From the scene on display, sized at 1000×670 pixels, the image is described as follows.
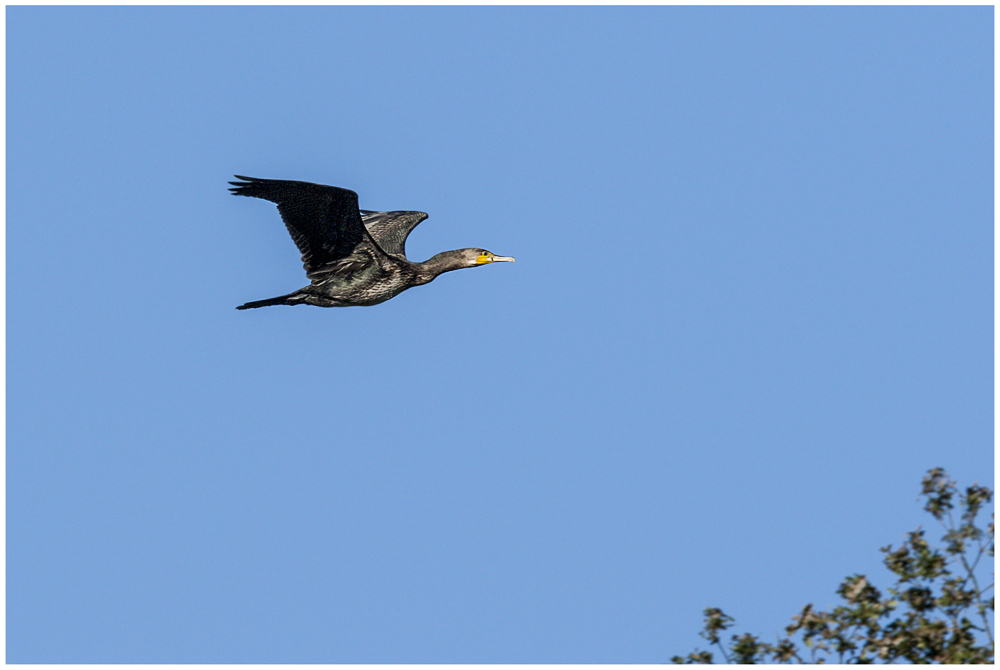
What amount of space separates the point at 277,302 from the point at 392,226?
236 cm

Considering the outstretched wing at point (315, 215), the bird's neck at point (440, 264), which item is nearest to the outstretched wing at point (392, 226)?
the bird's neck at point (440, 264)

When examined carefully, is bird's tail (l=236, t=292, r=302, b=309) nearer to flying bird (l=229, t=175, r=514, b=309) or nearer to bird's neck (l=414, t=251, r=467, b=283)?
flying bird (l=229, t=175, r=514, b=309)

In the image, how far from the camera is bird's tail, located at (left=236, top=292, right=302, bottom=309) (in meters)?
13.8

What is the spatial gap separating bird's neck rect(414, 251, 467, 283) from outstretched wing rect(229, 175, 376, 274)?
861 mm

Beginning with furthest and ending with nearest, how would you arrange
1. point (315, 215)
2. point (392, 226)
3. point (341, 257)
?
point (392, 226), point (341, 257), point (315, 215)

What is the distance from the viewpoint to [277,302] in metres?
13.9

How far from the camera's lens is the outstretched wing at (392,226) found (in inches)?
610

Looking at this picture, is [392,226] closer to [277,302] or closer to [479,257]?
→ [479,257]

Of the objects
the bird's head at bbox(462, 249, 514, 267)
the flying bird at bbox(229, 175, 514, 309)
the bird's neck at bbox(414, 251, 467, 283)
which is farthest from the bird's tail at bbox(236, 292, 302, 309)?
the bird's head at bbox(462, 249, 514, 267)

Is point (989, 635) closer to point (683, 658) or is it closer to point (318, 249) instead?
point (683, 658)

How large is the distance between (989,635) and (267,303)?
7.96 m

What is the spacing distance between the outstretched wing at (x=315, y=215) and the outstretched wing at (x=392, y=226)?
62.2 inches

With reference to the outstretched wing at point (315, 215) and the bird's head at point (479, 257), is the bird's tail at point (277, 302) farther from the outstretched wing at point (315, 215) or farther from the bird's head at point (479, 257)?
the bird's head at point (479, 257)

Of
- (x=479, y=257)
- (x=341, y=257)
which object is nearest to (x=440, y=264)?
(x=479, y=257)
